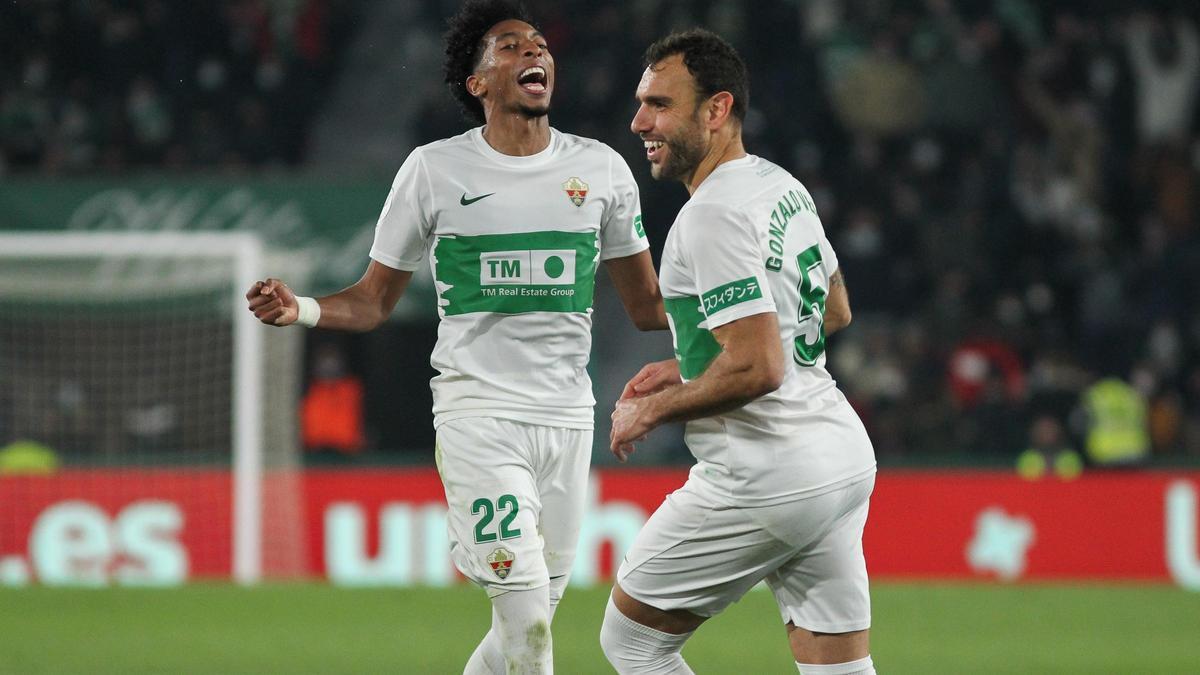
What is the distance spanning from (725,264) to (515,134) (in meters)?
1.28

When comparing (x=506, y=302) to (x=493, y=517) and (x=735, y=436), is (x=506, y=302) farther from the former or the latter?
(x=735, y=436)

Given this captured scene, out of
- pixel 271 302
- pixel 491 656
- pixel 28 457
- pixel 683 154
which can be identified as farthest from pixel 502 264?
pixel 28 457

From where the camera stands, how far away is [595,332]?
15648mm

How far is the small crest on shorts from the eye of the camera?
4.65 meters

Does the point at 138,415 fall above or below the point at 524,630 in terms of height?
below

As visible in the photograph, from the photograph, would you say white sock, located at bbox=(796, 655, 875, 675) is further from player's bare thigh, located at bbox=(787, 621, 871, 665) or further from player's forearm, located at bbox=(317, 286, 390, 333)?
player's forearm, located at bbox=(317, 286, 390, 333)

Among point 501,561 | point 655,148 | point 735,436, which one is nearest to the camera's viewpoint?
point 735,436

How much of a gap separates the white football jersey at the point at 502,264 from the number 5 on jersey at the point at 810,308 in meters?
0.91

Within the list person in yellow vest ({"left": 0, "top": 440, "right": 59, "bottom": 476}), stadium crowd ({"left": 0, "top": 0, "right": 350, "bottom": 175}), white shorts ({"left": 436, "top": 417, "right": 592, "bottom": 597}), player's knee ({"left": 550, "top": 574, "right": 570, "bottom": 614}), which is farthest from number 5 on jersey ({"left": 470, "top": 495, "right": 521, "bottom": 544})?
stadium crowd ({"left": 0, "top": 0, "right": 350, "bottom": 175})

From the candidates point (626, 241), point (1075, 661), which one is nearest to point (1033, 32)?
point (1075, 661)

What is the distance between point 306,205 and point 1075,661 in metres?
8.30

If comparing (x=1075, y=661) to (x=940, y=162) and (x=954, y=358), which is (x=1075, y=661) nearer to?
(x=954, y=358)

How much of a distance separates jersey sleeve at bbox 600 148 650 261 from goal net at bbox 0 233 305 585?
21.9 ft

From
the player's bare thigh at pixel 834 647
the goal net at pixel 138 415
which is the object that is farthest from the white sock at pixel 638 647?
the goal net at pixel 138 415
